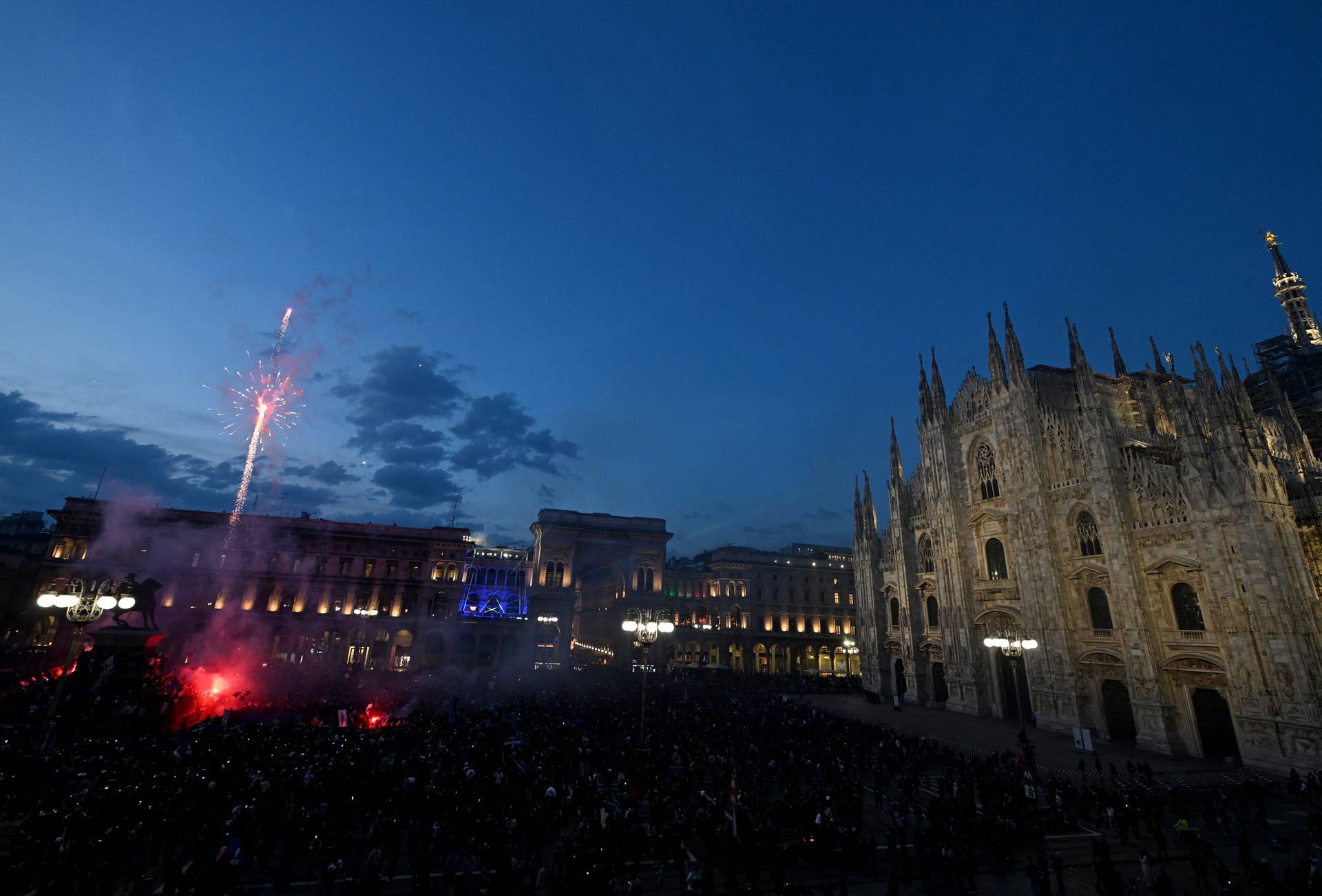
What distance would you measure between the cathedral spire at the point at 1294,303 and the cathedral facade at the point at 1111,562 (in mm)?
29393

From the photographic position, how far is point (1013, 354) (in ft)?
131

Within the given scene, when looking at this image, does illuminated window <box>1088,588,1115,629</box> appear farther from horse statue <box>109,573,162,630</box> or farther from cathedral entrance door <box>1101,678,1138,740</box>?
horse statue <box>109,573,162,630</box>

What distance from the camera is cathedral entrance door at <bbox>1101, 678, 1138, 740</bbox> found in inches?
1214

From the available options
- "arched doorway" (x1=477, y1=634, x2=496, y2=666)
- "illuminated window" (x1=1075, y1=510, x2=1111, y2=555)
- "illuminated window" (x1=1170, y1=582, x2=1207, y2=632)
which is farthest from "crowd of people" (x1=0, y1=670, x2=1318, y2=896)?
"arched doorway" (x1=477, y1=634, x2=496, y2=666)

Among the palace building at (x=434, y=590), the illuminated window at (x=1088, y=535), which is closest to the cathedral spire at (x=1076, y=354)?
the illuminated window at (x=1088, y=535)

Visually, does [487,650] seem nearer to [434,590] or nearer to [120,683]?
[434,590]

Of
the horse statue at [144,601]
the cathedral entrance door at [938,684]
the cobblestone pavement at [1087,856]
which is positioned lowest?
the cobblestone pavement at [1087,856]

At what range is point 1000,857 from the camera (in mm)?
14328

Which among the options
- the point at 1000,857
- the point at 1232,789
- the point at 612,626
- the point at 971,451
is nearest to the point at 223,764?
the point at 1000,857

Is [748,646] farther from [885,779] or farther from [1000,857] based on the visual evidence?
[1000,857]

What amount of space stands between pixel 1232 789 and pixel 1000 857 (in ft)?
42.9

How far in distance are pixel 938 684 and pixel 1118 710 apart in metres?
13.1

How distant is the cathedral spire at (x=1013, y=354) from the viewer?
39281 mm

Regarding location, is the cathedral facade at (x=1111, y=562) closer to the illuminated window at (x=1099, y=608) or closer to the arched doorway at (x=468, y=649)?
the illuminated window at (x=1099, y=608)
